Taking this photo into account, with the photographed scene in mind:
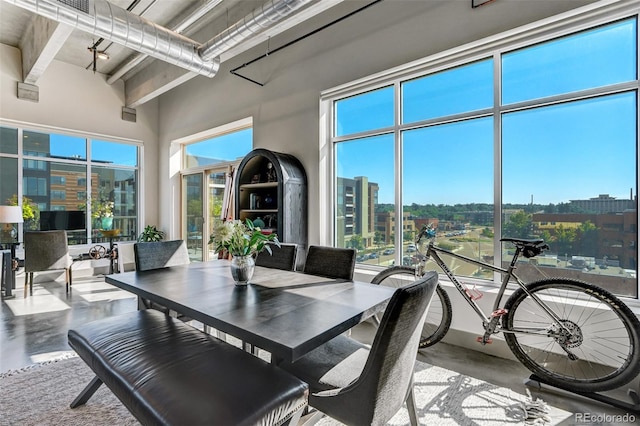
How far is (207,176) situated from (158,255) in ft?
12.3

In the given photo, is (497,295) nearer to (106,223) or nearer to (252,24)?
(252,24)

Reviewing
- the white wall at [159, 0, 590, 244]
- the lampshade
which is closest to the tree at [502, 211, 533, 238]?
the white wall at [159, 0, 590, 244]

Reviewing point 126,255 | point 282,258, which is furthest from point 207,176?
point 282,258

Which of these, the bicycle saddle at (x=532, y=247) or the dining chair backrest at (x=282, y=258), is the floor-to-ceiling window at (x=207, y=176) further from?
the bicycle saddle at (x=532, y=247)

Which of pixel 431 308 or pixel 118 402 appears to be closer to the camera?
pixel 118 402

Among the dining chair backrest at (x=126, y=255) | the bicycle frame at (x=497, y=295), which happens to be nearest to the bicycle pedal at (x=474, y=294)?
the bicycle frame at (x=497, y=295)

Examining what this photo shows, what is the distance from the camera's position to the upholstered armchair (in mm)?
4621

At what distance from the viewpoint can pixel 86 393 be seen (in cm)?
205

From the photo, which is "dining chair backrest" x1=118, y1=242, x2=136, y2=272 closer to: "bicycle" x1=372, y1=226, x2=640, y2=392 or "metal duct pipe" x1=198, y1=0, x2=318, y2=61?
"metal duct pipe" x1=198, y1=0, x2=318, y2=61

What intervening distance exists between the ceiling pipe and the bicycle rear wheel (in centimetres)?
362

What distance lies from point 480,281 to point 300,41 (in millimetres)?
3755

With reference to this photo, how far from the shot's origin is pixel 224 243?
217 centimetres

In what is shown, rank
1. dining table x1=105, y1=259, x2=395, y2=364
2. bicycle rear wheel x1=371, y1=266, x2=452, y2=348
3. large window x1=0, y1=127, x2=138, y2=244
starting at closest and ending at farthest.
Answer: dining table x1=105, y1=259, x2=395, y2=364 → bicycle rear wheel x1=371, y1=266, x2=452, y2=348 → large window x1=0, y1=127, x2=138, y2=244

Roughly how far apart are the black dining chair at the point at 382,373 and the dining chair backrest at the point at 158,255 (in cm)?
189
